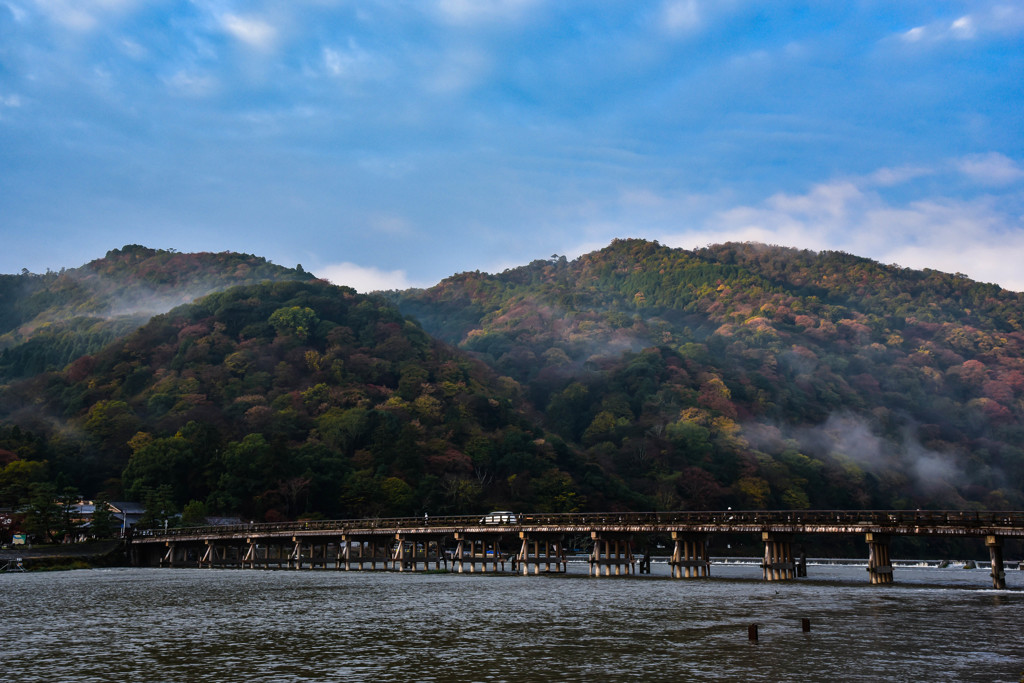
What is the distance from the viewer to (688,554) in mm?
64000

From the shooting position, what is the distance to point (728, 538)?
435 ft

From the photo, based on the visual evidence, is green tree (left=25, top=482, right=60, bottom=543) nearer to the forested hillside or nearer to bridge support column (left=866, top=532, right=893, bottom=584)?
bridge support column (left=866, top=532, right=893, bottom=584)

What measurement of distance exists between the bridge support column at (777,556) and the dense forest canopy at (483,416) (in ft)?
173

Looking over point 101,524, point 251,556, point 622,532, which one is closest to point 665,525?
point 622,532

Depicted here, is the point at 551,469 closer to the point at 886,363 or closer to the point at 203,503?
the point at 203,503

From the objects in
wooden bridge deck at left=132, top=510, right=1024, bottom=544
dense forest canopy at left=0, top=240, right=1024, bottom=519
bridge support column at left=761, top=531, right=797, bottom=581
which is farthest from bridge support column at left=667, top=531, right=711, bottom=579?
dense forest canopy at left=0, top=240, right=1024, bottom=519

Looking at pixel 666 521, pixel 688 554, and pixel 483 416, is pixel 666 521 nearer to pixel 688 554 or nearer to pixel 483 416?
pixel 688 554

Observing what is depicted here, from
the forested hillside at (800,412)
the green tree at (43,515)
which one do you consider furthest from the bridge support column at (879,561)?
the forested hillside at (800,412)

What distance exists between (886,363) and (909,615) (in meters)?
160

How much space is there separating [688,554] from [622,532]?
16.4ft

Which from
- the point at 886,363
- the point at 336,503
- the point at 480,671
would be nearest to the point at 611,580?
the point at 480,671

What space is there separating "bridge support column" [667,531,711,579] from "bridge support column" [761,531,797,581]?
5402 mm

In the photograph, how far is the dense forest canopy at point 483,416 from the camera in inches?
4102

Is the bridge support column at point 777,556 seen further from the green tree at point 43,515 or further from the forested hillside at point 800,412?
the forested hillside at point 800,412
